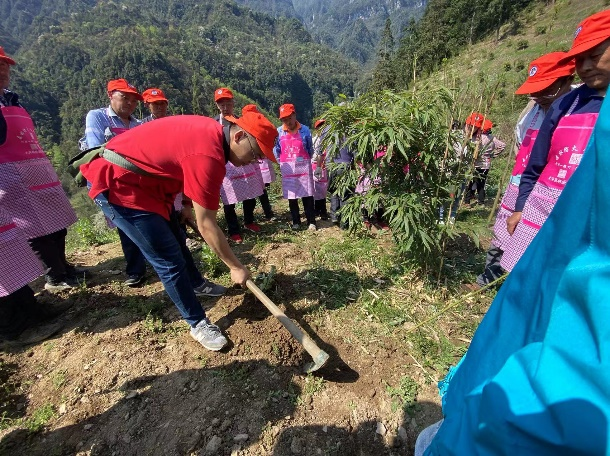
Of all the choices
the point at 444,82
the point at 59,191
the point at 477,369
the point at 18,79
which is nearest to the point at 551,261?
the point at 477,369

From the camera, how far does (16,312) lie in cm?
264

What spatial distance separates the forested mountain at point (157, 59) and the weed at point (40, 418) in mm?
30921

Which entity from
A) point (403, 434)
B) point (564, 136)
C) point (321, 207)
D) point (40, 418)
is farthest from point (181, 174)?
point (321, 207)

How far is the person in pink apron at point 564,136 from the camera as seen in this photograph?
1.72 m

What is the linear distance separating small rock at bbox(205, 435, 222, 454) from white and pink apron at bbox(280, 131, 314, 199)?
3.49m

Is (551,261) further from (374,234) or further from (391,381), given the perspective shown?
(374,234)

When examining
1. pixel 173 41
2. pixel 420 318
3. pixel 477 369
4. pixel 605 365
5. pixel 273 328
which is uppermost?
pixel 173 41

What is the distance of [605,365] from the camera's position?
0.48 m

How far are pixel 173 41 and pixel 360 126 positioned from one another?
Result: 128221 mm

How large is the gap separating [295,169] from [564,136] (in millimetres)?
3379

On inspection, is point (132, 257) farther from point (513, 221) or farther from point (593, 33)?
point (593, 33)

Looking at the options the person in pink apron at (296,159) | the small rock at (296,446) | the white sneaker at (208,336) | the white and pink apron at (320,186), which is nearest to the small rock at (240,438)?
the small rock at (296,446)

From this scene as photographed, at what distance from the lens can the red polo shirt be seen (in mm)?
1878

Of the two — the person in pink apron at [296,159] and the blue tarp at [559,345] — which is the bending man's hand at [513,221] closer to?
the blue tarp at [559,345]
